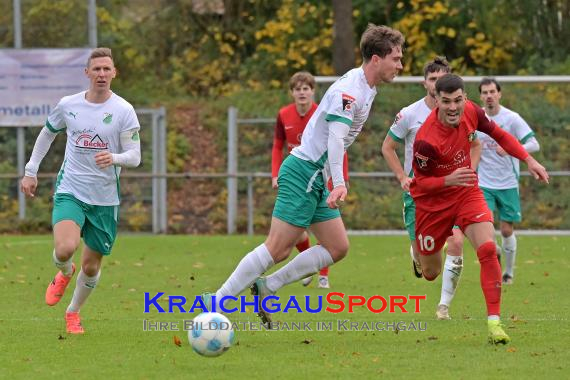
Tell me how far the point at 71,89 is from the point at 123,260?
574 cm

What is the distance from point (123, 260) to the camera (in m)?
16.0

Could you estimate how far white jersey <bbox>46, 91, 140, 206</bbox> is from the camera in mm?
8977

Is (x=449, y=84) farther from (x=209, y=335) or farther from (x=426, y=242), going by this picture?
(x=209, y=335)

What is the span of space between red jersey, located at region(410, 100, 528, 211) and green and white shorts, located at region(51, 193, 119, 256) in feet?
7.50

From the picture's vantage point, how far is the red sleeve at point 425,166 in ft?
27.7

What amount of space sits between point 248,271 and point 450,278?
2101 millimetres

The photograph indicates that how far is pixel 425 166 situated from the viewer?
338 inches

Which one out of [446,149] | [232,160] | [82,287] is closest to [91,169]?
[82,287]

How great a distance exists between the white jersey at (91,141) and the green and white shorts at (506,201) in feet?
16.6

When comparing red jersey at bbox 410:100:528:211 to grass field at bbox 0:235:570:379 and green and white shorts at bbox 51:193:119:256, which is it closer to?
grass field at bbox 0:235:570:379

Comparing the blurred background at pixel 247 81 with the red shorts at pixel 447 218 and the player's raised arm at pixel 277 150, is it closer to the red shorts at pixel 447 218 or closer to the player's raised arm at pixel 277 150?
the player's raised arm at pixel 277 150

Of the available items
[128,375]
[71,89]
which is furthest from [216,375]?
[71,89]

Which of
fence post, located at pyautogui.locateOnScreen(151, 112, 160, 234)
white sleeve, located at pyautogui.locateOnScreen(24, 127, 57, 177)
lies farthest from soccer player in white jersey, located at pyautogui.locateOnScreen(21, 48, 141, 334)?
fence post, located at pyautogui.locateOnScreen(151, 112, 160, 234)

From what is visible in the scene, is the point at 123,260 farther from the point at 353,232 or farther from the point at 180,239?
the point at 353,232
